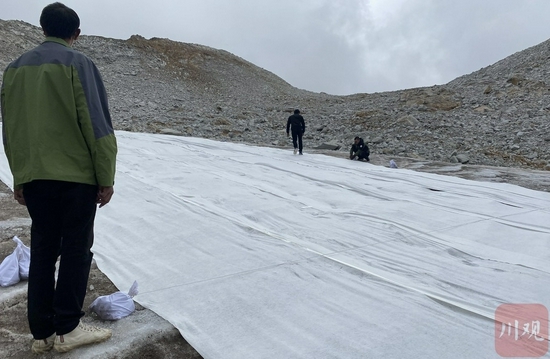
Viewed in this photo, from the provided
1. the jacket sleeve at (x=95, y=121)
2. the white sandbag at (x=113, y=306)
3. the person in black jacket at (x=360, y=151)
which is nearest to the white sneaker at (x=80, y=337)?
the white sandbag at (x=113, y=306)

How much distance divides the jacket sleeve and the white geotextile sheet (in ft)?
2.96

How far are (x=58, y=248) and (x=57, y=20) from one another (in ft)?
3.30

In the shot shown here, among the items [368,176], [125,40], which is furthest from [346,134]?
[125,40]

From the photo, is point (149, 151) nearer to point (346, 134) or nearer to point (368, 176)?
point (368, 176)

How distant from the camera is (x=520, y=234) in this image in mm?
3809

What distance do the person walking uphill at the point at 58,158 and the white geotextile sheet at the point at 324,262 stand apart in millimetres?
576

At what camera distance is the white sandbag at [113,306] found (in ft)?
7.57

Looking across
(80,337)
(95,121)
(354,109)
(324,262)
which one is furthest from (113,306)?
(354,109)

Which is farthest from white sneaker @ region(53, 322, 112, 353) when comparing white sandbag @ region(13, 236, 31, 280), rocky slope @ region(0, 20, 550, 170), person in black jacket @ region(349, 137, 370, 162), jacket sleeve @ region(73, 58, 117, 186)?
rocky slope @ region(0, 20, 550, 170)

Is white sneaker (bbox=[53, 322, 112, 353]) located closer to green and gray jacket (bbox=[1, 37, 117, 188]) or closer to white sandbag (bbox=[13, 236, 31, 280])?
green and gray jacket (bbox=[1, 37, 117, 188])

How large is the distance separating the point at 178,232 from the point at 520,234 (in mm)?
2941

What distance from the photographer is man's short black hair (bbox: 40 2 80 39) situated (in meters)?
1.90

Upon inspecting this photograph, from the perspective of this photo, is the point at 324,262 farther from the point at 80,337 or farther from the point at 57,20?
the point at 57,20

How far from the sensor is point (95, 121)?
186cm
